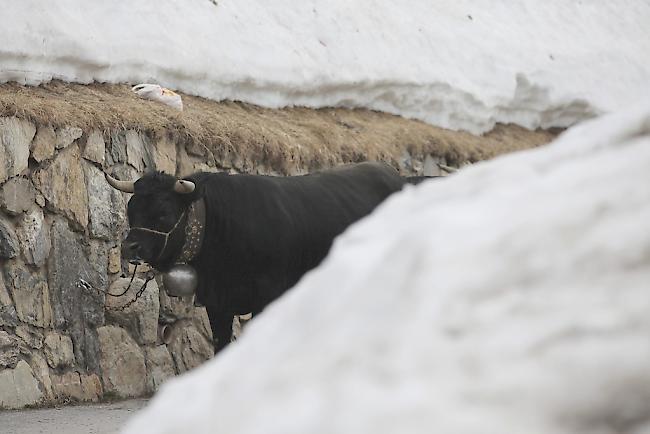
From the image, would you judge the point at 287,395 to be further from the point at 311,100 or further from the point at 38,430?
the point at 311,100

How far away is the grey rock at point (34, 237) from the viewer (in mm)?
9609

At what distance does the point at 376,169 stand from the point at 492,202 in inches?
316

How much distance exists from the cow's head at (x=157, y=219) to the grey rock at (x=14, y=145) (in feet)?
3.94

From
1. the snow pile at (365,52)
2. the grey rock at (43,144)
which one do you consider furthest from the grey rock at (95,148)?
the snow pile at (365,52)

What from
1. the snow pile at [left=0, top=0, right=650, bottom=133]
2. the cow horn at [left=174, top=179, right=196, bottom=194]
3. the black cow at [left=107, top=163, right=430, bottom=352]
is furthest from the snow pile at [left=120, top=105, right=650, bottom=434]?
the snow pile at [left=0, top=0, right=650, bottom=133]

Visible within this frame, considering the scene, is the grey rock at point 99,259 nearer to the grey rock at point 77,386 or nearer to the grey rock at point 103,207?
the grey rock at point 103,207

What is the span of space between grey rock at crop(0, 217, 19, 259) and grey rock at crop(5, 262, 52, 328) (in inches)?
3.2

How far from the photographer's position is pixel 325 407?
197 cm

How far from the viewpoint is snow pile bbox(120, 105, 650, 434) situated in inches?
75.0

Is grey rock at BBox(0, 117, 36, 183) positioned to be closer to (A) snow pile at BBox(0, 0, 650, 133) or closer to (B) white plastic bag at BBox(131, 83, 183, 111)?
(A) snow pile at BBox(0, 0, 650, 133)

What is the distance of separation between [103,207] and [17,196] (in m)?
0.81

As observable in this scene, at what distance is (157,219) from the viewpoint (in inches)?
346

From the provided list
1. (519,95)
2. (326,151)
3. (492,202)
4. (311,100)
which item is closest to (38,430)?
(326,151)

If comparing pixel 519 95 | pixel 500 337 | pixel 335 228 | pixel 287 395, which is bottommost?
pixel 519 95
